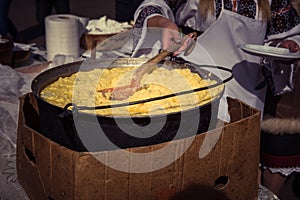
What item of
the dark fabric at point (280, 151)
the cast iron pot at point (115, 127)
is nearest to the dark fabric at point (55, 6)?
the dark fabric at point (280, 151)

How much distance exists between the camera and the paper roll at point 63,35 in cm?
173

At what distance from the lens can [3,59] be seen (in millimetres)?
1646

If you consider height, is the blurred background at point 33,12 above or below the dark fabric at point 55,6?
below

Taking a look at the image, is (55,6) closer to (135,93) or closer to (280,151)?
(280,151)

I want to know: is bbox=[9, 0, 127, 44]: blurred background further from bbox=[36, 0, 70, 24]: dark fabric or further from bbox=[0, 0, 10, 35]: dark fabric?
bbox=[0, 0, 10, 35]: dark fabric

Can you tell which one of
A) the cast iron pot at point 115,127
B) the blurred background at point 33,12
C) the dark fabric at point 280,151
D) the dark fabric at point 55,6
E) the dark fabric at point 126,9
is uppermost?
the cast iron pot at point 115,127

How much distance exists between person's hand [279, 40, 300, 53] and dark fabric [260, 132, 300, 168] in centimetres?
64

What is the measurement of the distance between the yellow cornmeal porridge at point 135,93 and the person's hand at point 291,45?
504 millimetres

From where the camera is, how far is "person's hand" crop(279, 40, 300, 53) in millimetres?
1369

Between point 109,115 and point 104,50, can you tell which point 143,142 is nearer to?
point 109,115

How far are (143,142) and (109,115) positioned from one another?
0.09m

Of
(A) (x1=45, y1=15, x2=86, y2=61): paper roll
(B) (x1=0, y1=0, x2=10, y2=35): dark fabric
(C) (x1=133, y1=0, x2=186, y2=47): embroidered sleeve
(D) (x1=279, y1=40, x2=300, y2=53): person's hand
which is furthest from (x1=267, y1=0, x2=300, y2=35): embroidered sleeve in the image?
(B) (x1=0, y1=0, x2=10, y2=35): dark fabric

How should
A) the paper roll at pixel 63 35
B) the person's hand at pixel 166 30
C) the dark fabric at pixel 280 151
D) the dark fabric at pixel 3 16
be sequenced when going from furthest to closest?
the dark fabric at pixel 3 16, the dark fabric at pixel 280 151, the paper roll at pixel 63 35, the person's hand at pixel 166 30

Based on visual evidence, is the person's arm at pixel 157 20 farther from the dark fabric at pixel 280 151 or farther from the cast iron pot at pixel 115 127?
the dark fabric at pixel 280 151
